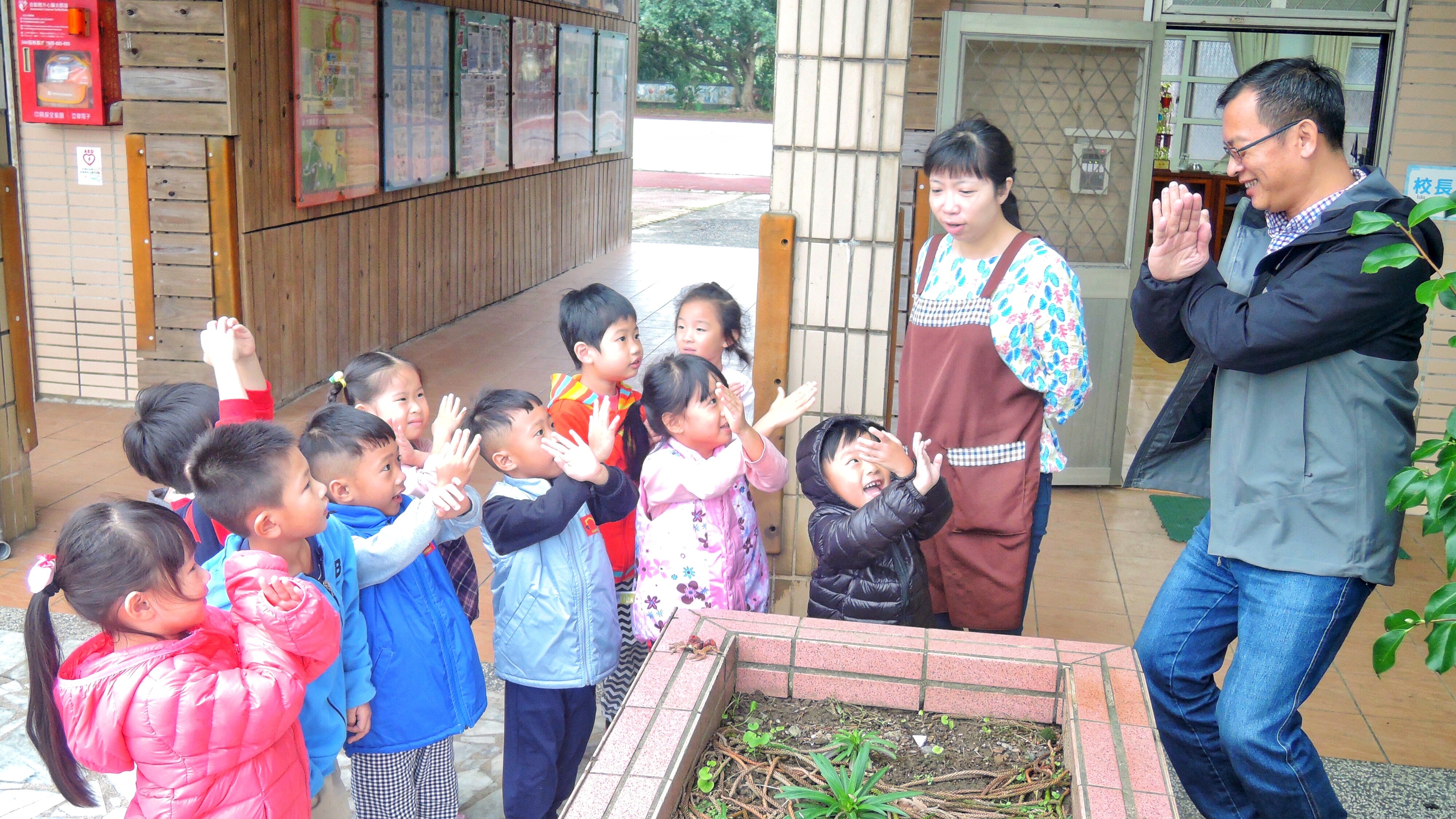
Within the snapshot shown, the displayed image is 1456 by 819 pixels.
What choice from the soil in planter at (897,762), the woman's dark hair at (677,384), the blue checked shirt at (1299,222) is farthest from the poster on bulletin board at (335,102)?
the blue checked shirt at (1299,222)

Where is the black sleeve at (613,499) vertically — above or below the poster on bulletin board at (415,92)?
below

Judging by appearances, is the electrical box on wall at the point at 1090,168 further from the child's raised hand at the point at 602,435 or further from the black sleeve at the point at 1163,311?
the child's raised hand at the point at 602,435

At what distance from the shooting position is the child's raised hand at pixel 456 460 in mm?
2316

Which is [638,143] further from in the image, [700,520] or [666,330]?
[700,520]

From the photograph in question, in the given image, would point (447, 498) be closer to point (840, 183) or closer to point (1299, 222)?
point (840, 183)

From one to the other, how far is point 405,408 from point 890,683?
1263 mm

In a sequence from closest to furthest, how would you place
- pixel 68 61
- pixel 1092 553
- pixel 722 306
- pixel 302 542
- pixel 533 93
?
1. pixel 302 542
2. pixel 722 306
3. pixel 1092 553
4. pixel 68 61
5. pixel 533 93

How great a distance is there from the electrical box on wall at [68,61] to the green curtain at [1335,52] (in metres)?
10.5

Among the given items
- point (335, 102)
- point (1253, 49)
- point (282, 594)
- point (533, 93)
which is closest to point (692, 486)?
point (282, 594)

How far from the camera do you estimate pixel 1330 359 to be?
7.41 feet

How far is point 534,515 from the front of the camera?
8.16 feet

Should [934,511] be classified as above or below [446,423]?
below

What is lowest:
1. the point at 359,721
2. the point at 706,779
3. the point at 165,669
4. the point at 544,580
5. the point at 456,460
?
the point at 359,721

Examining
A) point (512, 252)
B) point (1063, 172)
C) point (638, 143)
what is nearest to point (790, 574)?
point (1063, 172)
